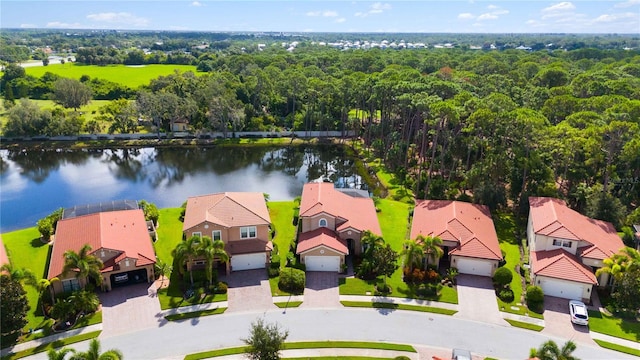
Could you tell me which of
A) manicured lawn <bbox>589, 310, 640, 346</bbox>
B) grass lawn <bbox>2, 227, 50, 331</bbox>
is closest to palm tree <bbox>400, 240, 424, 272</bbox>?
manicured lawn <bbox>589, 310, 640, 346</bbox>

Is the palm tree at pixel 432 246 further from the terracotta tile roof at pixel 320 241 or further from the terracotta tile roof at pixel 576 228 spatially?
the terracotta tile roof at pixel 576 228

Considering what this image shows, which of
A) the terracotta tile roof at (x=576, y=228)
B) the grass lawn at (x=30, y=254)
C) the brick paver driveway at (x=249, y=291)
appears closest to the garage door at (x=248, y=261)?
the brick paver driveway at (x=249, y=291)

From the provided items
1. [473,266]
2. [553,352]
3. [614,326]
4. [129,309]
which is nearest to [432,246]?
[473,266]

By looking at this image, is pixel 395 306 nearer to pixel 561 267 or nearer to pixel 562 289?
pixel 562 289

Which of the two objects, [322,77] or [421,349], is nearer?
[421,349]

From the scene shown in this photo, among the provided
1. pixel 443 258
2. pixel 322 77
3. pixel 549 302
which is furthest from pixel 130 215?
pixel 322 77

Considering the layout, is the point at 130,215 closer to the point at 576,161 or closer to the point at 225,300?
the point at 225,300
